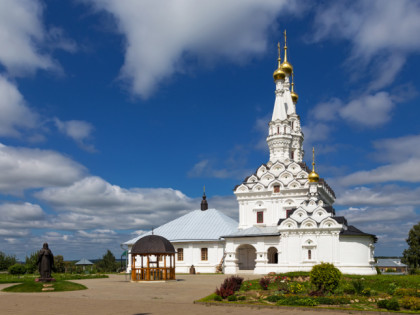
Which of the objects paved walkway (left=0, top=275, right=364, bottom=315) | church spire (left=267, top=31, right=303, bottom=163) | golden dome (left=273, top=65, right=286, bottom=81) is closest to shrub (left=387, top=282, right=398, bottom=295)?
paved walkway (left=0, top=275, right=364, bottom=315)

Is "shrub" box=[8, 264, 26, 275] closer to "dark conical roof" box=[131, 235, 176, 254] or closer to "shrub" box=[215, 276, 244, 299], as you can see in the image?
"dark conical roof" box=[131, 235, 176, 254]

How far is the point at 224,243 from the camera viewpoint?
41312 mm

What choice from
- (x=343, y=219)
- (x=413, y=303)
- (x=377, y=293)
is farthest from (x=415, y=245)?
(x=413, y=303)

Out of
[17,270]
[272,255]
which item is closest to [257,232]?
[272,255]

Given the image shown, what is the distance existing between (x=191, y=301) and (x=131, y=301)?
229 cm

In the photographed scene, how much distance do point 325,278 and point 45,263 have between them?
553 inches

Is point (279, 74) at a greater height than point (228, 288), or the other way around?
point (279, 74)

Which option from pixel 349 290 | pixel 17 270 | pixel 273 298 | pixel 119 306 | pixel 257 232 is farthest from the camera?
pixel 17 270

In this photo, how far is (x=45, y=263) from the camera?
21.9 meters

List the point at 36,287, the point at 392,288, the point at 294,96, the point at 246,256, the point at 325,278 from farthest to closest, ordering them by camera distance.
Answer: the point at 294,96, the point at 246,256, the point at 36,287, the point at 392,288, the point at 325,278

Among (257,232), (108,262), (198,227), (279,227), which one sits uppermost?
(198,227)

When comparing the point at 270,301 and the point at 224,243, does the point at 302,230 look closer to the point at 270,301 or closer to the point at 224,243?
the point at 224,243

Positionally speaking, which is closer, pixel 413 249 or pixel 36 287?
pixel 36 287

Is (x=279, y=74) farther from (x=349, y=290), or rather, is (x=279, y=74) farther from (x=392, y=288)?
(x=349, y=290)
